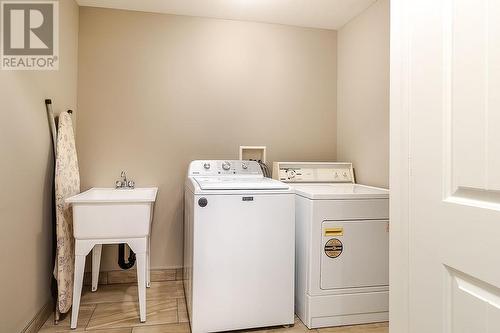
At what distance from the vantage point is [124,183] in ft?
8.73

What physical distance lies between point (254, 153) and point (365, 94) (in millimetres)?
1066

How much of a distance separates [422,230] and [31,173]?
6.59 ft

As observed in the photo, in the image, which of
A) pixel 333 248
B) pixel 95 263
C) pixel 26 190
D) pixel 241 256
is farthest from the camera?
pixel 95 263

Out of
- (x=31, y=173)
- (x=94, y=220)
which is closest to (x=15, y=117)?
(x=31, y=173)

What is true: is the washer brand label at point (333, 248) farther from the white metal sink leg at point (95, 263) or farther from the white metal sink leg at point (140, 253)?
the white metal sink leg at point (95, 263)

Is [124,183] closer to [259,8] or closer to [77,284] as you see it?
[77,284]

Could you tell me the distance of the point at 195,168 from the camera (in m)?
2.55

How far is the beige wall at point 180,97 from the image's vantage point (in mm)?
2684

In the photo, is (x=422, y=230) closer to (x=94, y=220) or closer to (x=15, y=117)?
(x=94, y=220)

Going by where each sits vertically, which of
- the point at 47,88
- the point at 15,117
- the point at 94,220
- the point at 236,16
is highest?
the point at 236,16

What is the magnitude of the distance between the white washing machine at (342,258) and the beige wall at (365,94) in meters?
0.51

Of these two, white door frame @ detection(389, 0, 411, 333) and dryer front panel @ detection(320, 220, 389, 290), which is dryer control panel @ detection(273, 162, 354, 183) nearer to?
dryer front panel @ detection(320, 220, 389, 290)

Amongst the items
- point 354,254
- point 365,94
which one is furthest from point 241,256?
point 365,94

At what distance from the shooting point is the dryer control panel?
277cm
